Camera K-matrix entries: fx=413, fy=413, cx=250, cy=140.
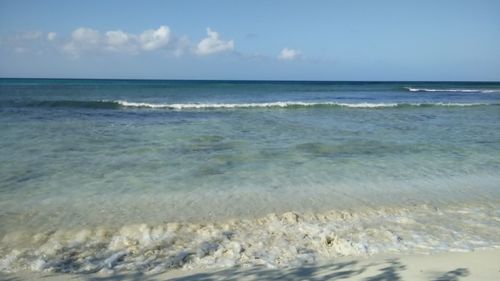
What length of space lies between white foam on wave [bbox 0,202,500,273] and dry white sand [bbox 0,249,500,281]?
165mm

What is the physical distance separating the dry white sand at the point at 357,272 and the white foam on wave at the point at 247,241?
0.17 metres

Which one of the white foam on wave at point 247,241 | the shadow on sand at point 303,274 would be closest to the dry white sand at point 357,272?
the shadow on sand at point 303,274

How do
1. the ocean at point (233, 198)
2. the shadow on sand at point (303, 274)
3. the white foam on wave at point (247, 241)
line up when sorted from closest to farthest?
the shadow on sand at point (303, 274) → the white foam on wave at point (247, 241) → the ocean at point (233, 198)

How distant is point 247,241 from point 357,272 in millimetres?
1516

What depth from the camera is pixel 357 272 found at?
4.60m

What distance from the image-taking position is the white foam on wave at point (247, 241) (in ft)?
15.9

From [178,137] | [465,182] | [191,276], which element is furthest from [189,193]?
[178,137]

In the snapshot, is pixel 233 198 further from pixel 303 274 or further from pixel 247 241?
pixel 303 274

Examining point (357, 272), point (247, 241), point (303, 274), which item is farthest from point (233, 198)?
point (357, 272)

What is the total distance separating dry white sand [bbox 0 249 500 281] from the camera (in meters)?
4.45

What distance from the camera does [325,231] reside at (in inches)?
230

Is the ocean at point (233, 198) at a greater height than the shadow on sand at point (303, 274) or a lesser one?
greater

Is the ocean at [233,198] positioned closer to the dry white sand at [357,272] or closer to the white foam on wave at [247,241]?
the white foam on wave at [247,241]

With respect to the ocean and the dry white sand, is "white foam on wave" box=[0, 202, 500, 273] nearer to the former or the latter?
the ocean
